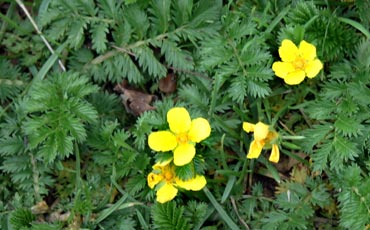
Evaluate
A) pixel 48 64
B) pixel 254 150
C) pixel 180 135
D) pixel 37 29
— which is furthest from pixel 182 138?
pixel 37 29

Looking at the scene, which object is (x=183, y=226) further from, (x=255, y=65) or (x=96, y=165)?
(x=255, y=65)

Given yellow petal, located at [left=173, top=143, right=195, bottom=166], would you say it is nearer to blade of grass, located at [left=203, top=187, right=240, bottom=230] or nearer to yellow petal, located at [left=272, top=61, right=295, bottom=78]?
blade of grass, located at [left=203, top=187, right=240, bottom=230]

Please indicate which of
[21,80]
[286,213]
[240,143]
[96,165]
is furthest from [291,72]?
[21,80]

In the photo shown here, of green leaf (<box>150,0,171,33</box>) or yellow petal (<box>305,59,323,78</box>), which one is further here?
green leaf (<box>150,0,171,33</box>)

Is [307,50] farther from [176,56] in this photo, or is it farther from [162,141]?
[162,141]

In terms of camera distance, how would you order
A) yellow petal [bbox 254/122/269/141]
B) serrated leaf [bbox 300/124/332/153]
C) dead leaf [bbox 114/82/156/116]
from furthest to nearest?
dead leaf [bbox 114/82/156/116], serrated leaf [bbox 300/124/332/153], yellow petal [bbox 254/122/269/141]

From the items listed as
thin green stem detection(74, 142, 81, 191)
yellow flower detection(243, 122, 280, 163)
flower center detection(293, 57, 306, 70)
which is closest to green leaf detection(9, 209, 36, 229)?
thin green stem detection(74, 142, 81, 191)

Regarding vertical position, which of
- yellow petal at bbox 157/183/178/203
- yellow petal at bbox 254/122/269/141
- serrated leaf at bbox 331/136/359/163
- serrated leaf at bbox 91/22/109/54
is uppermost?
serrated leaf at bbox 91/22/109/54

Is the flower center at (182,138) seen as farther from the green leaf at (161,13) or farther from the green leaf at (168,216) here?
the green leaf at (161,13)
